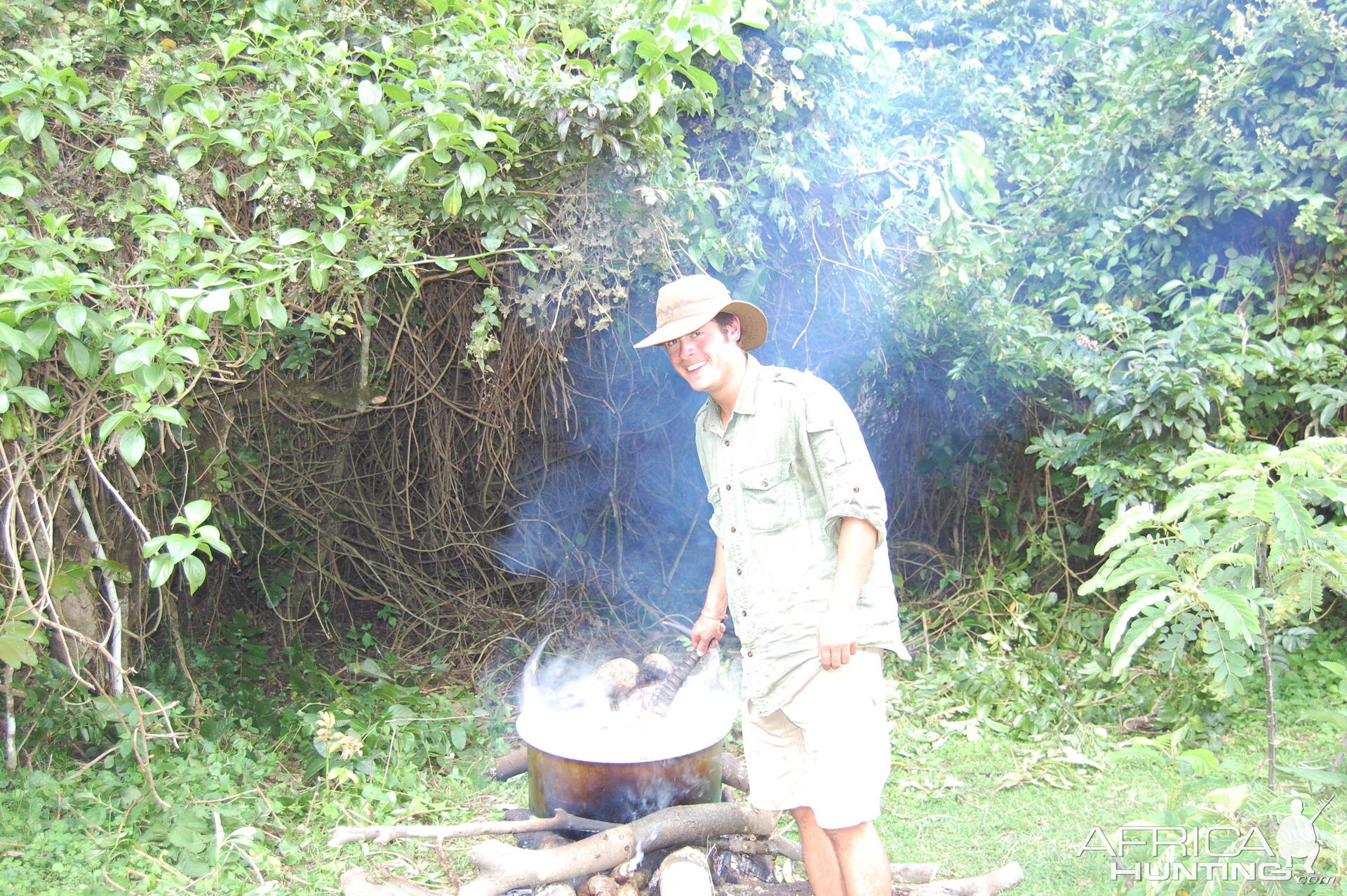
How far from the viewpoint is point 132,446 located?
253 centimetres

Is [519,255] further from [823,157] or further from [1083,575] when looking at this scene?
[1083,575]

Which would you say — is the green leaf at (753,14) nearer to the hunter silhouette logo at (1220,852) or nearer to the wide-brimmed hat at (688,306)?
the wide-brimmed hat at (688,306)

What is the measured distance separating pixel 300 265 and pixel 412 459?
2291mm

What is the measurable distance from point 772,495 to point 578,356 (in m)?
2.25

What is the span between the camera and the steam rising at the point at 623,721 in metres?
3.04

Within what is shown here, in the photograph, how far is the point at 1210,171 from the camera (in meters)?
4.84

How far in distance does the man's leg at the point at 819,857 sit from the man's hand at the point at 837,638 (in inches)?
21.4

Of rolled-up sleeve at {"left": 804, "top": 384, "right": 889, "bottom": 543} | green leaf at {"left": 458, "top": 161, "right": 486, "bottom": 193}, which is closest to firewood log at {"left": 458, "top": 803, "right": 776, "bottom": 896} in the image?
rolled-up sleeve at {"left": 804, "top": 384, "right": 889, "bottom": 543}

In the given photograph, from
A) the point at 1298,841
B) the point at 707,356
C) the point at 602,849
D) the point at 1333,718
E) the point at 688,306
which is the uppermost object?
the point at 688,306

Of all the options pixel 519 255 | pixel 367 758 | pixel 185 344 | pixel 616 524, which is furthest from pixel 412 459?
pixel 185 344

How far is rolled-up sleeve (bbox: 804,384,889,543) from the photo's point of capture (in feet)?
8.01

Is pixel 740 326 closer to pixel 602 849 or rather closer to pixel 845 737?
pixel 845 737

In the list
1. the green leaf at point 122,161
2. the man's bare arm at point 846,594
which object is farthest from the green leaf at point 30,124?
the man's bare arm at point 846,594

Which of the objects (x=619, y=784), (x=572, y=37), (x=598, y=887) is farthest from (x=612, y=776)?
(x=572, y=37)
